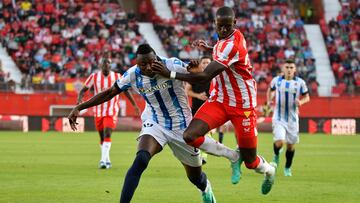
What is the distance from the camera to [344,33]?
4916cm

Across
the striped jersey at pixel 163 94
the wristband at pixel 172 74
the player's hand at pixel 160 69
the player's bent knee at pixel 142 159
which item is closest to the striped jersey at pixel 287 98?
the striped jersey at pixel 163 94

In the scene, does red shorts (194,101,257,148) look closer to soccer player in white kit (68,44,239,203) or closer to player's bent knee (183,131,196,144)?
soccer player in white kit (68,44,239,203)

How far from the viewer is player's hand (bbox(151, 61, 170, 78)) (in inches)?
436

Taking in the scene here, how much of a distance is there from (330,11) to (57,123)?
61.5ft

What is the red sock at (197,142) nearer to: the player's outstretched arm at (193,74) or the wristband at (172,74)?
the player's outstretched arm at (193,74)

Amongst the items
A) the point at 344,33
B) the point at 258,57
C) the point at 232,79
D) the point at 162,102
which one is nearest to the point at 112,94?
the point at 162,102

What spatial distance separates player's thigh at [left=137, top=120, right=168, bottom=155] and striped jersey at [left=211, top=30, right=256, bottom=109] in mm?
1043

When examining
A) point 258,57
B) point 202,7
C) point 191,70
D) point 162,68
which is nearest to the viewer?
point 162,68

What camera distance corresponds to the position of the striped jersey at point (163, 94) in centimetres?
1214

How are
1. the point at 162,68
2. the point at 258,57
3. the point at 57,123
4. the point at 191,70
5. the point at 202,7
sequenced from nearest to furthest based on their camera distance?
the point at 162,68
the point at 191,70
the point at 57,123
the point at 258,57
the point at 202,7

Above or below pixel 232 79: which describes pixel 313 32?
below

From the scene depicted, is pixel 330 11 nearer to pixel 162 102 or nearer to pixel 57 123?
pixel 57 123

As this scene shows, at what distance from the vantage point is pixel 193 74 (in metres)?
11.5

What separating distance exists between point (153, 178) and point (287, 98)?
4.18 meters
